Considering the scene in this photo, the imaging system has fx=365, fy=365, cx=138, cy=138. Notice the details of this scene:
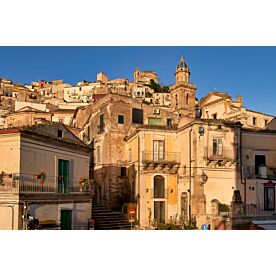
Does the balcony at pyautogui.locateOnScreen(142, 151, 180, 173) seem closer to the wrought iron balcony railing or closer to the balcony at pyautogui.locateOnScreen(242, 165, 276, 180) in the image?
the wrought iron balcony railing

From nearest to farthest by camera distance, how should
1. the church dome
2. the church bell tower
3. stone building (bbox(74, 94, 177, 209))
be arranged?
stone building (bbox(74, 94, 177, 209)) → the church dome → the church bell tower

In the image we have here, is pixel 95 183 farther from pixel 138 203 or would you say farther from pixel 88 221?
pixel 88 221

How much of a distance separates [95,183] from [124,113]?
490 centimetres

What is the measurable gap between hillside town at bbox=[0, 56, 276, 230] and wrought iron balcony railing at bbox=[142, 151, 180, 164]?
5cm

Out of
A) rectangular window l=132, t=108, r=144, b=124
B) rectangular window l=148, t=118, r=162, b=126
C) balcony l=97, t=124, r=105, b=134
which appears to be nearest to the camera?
balcony l=97, t=124, r=105, b=134

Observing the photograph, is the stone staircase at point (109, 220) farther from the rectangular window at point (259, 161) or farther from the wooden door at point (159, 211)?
the rectangular window at point (259, 161)

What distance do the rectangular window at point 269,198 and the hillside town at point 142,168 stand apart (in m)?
0.05

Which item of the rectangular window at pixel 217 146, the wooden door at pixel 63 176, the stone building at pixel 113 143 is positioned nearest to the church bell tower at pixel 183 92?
the stone building at pixel 113 143

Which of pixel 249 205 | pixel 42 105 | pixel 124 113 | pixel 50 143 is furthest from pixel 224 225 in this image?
pixel 42 105

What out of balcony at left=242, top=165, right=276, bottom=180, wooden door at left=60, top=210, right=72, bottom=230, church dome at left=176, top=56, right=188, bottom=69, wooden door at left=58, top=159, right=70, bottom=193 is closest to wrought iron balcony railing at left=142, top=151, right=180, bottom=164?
balcony at left=242, top=165, right=276, bottom=180

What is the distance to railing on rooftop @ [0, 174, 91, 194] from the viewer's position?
10.3 metres

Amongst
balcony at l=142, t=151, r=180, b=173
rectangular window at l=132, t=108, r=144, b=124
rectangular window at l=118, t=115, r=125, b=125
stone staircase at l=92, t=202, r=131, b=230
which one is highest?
rectangular window at l=132, t=108, r=144, b=124

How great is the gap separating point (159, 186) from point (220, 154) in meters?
3.66

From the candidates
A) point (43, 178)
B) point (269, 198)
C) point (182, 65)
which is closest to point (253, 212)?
point (269, 198)
